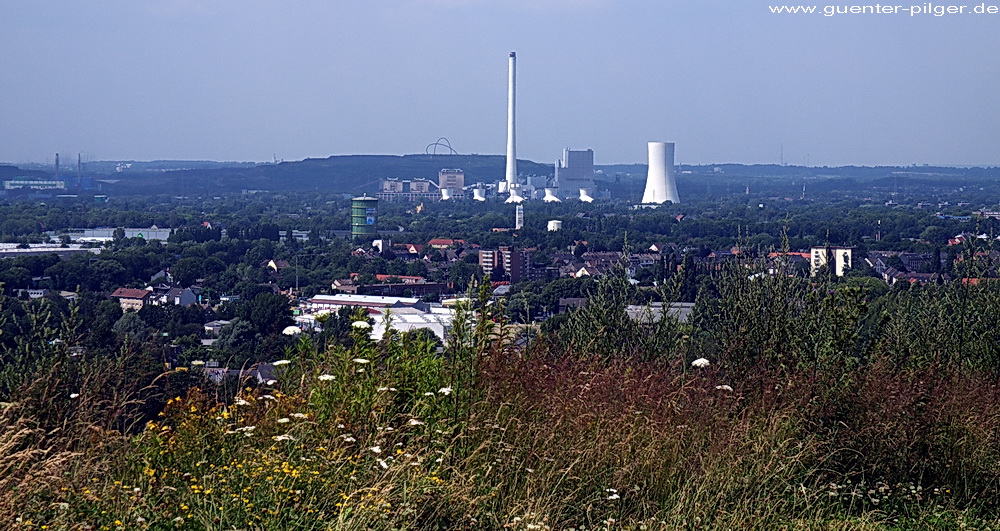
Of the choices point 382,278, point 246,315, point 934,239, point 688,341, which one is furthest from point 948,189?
point 688,341

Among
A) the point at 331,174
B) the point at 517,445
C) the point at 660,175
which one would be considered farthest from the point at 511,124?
the point at 517,445

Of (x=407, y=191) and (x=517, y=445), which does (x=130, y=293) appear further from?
(x=407, y=191)

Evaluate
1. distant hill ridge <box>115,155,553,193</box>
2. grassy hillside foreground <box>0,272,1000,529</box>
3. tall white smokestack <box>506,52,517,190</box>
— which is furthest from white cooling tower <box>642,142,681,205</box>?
grassy hillside foreground <box>0,272,1000,529</box>

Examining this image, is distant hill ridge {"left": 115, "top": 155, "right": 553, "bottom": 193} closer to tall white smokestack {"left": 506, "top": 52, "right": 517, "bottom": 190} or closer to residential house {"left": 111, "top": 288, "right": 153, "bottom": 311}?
tall white smokestack {"left": 506, "top": 52, "right": 517, "bottom": 190}

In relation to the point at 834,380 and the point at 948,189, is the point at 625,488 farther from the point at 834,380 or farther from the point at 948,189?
the point at 948,189

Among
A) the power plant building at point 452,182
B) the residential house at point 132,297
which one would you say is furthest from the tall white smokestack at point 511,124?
the residential house at point 132,297

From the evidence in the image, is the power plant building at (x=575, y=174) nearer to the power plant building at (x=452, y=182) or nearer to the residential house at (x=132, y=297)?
the power plant building at (x=452, y=182)
